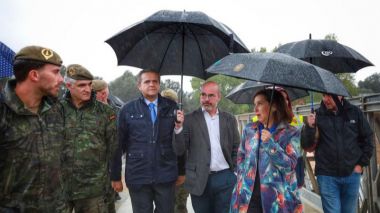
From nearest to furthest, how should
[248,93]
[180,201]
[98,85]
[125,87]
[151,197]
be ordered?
1. [151,197]
2. [248,93]
3. [180,201]
4. [98,85]
5. [125,87]

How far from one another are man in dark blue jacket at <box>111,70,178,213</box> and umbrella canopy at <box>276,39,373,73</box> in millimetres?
1551

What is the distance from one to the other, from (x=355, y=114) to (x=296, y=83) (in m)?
1.97

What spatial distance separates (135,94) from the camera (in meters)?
69.2

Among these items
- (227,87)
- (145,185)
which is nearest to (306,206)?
(145,185)

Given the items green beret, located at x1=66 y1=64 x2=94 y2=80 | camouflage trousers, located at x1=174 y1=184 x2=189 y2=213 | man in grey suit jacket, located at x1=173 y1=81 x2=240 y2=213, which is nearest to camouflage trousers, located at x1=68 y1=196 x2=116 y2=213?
man in grey suit jacket, located at x1=173 y1=81 x2=240 y2=213

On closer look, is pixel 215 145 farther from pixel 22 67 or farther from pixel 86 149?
pixel 22 67

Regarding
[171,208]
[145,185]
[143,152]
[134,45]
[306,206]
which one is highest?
[134,45]

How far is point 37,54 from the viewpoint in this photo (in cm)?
220

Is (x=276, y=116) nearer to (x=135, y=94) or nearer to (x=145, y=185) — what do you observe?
(x=145, y=185)

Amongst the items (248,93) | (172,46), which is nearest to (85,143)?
(172,46)

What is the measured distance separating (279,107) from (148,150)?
1314 millimetres

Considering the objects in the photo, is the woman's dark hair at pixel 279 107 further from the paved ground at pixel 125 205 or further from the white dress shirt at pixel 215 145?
the paved ground at pixel 125 205

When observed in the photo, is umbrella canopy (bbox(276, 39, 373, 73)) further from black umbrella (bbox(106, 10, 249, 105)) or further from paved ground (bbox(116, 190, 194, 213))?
paved ground (bbox(116, 190, 194, 213))

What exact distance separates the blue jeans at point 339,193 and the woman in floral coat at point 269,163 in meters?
1.43
